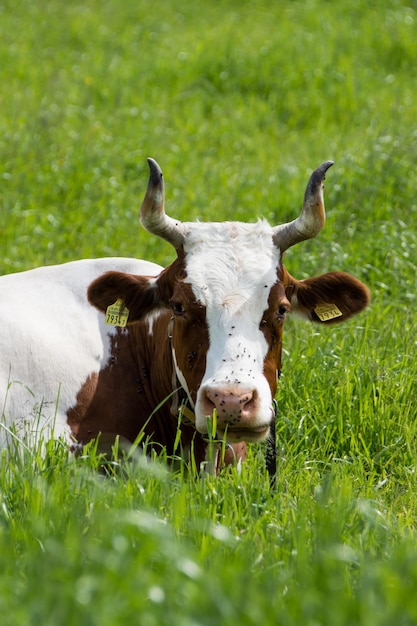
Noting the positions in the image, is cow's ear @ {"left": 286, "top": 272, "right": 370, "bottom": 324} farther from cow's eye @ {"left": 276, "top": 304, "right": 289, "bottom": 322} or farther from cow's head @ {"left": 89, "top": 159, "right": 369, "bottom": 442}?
cow's eye @ {"left": 276, "top": 304, "right": 289, "bottom": 322}

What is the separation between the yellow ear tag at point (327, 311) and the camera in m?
5.02

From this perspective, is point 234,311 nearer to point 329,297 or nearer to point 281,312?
point 281,312

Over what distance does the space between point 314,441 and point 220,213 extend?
12.5 feet

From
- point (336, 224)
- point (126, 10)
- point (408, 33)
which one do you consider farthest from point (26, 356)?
point (126, 10)

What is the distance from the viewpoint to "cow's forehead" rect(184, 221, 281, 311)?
443 centimetres

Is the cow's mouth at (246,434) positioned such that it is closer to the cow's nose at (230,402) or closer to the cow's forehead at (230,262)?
the cow's nose at (230,402)

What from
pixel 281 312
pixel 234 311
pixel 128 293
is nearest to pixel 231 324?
pixel 234 311

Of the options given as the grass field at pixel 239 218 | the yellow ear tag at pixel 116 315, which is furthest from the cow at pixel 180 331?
the grass field at pixel 239 218

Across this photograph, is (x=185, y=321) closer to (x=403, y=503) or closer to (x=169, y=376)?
(x=169, y=376)

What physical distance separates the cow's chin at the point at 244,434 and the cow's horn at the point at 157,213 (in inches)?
38.2

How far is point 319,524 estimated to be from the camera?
3316 mm

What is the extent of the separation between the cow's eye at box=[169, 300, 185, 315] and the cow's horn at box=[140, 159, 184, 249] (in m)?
0.30

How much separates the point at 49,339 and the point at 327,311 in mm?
1323

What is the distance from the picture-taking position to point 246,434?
4.20 meters
